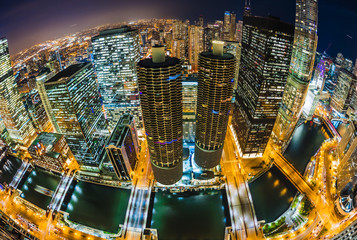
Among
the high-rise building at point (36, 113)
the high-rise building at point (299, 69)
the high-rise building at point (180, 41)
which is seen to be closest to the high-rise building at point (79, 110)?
the high-rise building at point (36, 113)

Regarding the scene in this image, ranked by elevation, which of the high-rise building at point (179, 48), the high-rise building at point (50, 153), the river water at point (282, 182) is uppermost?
the high-rise building at point (179, 48)

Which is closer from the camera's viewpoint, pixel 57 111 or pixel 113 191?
pixel 57 111

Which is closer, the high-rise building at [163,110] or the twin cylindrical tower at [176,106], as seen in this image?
the high-rise building at [163,110]

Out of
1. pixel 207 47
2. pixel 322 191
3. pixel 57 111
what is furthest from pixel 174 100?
pixel 207 47

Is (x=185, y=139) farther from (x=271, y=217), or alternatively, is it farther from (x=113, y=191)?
(x=271, y=217)

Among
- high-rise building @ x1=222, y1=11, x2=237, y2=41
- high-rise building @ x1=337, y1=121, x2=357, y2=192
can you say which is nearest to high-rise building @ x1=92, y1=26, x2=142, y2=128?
high-rise building @ x1=337, y1=121, x2=357, y2=192

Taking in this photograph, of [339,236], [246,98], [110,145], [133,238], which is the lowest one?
[133,238]

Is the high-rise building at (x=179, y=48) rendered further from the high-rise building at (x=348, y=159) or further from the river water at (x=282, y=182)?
the high-rise building at (x=348, y=159)
